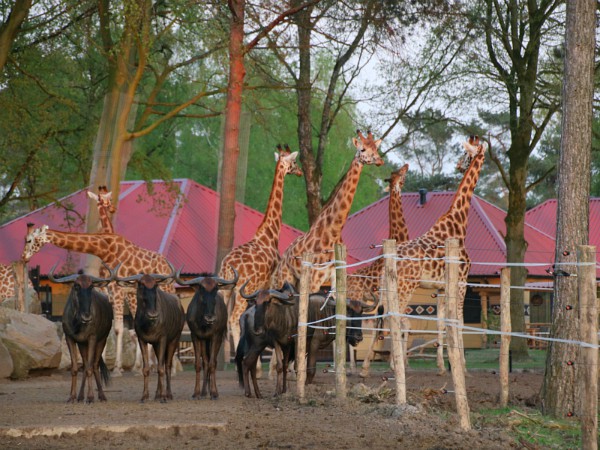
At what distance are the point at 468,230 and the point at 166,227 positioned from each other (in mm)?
10476

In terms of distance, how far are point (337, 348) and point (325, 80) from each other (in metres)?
33.5

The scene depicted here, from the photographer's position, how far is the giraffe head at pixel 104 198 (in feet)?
67.9

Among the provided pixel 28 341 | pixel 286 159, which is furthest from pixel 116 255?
pixel 286 159

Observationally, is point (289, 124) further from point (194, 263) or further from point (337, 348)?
point (337, 348)

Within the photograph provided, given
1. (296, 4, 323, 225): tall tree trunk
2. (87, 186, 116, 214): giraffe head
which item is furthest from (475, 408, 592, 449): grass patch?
(296, 4, 323, 225): tall tree trunk

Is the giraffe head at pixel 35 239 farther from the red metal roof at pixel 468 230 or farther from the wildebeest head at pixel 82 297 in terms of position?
the red metal roof at pixel 468 230

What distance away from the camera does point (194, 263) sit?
28547 mm

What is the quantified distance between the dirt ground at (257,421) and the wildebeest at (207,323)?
0.37 meters

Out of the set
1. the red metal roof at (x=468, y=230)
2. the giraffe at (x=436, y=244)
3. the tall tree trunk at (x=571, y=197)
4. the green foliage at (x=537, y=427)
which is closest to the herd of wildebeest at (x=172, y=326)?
the green foliage at (x=537, y=427)

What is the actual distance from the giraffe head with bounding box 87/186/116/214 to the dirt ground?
6.44 metres

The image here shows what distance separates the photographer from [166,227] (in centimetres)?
2986

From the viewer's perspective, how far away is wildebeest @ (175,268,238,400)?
535 inches

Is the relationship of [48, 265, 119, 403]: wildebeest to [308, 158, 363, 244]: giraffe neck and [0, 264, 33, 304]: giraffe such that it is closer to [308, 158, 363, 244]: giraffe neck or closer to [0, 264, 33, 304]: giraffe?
[308, 158, 363, 244]: giraffe neck

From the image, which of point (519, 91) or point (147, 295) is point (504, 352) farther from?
point (519, 91)
